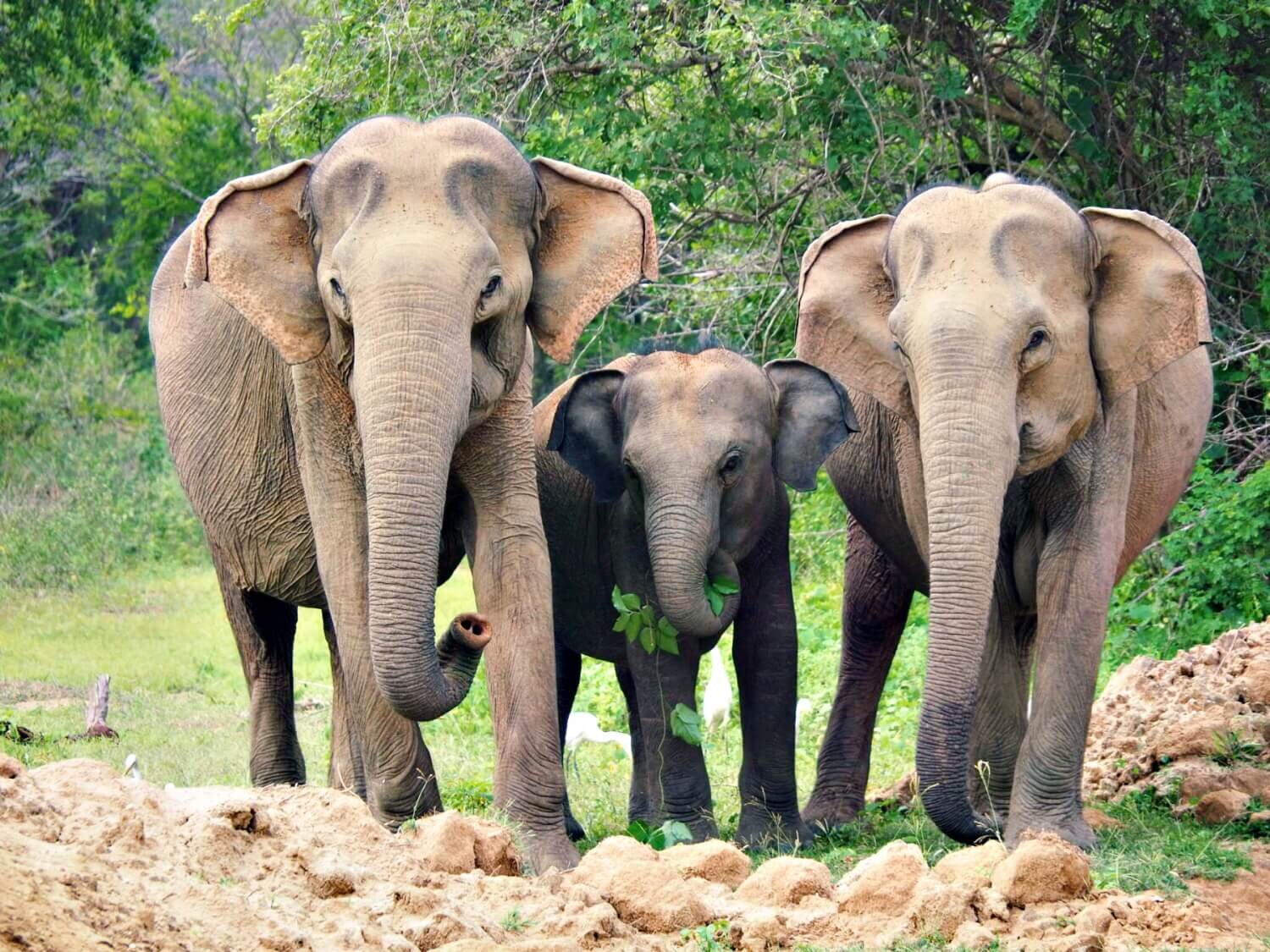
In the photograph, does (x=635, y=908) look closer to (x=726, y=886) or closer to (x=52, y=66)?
(x=726, y=886)

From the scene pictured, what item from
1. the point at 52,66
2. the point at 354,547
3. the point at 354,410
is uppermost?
the point at 52,66

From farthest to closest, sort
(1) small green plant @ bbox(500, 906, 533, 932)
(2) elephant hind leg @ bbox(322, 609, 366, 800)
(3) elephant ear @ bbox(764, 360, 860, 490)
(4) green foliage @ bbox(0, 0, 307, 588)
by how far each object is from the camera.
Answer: (4) green foliage @ bbox(0, 0, 307, 588), (2) elephant hind leg @ bbox(322, 609, 366, 800), (3) elephant ear @ bbox(764, 360, 860, 490), (1) small green plant @ bbox(500, 906, 533, 932)

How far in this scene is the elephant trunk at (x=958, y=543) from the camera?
251 inches

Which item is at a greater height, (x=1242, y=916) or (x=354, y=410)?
(x=354, y=410)

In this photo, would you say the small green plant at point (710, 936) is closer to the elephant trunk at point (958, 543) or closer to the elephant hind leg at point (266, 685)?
the elephant trunk at point (958, 543)

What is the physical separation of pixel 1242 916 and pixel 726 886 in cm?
149

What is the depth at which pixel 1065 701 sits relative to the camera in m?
6.94

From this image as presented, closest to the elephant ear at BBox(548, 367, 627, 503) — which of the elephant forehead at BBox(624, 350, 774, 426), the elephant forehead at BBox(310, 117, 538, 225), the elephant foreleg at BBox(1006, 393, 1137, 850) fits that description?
the elephant forehead at BBox(624, 350, 774, 426)

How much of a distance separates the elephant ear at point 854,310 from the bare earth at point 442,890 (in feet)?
6.53

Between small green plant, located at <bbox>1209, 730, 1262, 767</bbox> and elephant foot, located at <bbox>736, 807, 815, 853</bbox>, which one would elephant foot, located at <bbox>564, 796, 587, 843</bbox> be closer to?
elephant foot, located at <bbox>736, 807, 815, 853</bbox>

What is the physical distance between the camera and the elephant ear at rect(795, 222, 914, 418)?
7.34 m

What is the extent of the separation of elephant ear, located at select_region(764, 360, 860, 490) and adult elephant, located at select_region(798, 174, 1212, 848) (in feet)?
0.63

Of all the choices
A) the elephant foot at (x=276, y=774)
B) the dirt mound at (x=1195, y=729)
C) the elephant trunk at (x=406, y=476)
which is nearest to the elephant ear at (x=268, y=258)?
the elephant trunk at (x=406, y=476)

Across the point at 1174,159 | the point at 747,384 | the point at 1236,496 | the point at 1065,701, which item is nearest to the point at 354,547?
the point at 747,384
